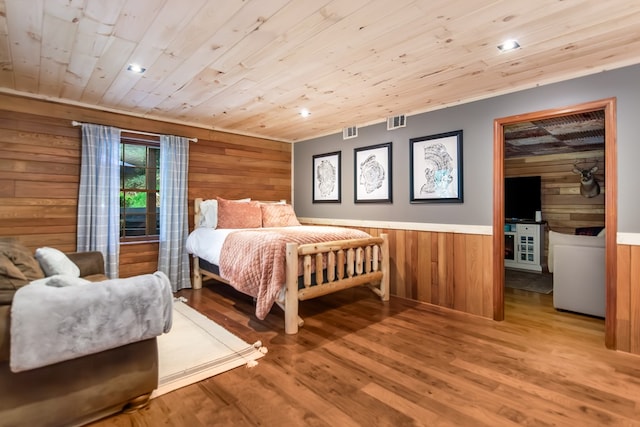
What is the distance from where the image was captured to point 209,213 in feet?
13.4

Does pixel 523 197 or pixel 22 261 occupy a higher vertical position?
pixel 523 197

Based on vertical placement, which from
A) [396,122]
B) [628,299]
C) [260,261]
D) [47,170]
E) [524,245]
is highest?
[396,122]

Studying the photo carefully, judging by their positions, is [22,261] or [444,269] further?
[444,269]

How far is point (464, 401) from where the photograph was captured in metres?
1.84

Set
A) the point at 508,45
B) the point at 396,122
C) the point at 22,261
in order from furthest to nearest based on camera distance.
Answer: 1. the point at 396,122
2. the point at 508,45
3. the point at 22,261

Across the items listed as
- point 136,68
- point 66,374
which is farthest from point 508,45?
point 66,374

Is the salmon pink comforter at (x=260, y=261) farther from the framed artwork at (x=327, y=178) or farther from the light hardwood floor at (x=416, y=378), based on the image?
the framed artwork at (x=327, y=178)

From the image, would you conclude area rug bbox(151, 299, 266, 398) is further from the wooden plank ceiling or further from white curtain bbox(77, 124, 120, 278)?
the wooden plank ceiling

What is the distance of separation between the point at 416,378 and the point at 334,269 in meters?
1.38

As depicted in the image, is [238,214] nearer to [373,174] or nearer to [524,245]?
[373,174]

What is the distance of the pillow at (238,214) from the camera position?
403cm

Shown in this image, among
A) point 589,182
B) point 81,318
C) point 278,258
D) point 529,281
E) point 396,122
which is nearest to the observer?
point 81,318

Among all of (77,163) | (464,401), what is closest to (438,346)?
(464,401)

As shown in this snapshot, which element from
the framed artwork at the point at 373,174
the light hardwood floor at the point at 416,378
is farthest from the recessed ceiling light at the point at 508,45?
the light hardwood floor at the point at 416,378
